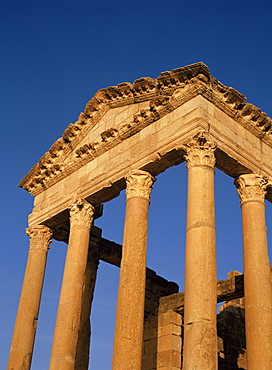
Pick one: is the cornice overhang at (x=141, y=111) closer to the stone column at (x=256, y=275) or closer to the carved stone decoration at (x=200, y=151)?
the carved stone decoration at (x=200, y=151)

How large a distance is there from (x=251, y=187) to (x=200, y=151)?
2744mm

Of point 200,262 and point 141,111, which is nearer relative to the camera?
point 200,262

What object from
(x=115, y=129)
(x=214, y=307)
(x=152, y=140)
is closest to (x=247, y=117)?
(x=152, y=140)

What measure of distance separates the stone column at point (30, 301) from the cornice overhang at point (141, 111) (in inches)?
94.3

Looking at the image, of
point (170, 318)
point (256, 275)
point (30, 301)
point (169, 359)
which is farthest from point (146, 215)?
point (169, 359)

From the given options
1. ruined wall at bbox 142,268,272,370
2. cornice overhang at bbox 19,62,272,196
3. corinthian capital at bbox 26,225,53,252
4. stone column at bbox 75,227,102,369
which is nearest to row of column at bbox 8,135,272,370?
cornice overhang at bbox 19,62,272,196

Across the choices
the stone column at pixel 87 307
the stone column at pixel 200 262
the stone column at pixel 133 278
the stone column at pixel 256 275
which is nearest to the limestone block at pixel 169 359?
the stone column at pixel 87 307

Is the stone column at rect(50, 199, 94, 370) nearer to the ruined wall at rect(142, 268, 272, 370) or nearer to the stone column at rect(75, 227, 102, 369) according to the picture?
the stone column at rect(75, 227, 102, 369)

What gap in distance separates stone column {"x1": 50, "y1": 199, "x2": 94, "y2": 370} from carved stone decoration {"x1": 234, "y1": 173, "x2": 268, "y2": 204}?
5.99m

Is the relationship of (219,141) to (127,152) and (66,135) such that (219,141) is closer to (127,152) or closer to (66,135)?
(127,152)

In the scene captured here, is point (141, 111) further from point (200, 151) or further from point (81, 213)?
point (81, 213)

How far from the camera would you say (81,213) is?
64.6 ft

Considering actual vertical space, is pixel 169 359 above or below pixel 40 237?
below

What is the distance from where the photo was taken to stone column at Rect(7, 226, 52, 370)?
64.2 ft
